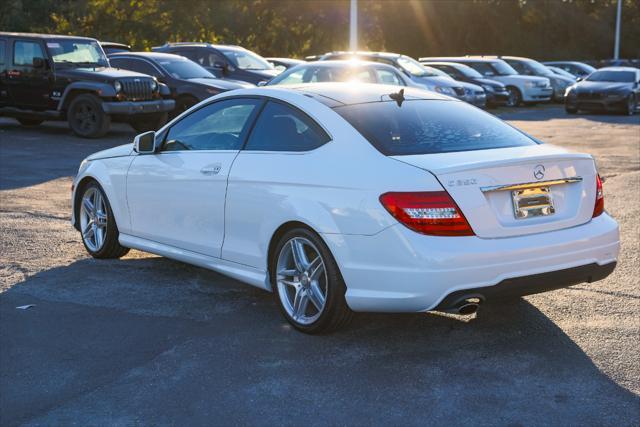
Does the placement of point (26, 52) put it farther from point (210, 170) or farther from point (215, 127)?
point (210, 170)

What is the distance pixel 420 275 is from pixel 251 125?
1.84 meters

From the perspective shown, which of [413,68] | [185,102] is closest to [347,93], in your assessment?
[185,102]

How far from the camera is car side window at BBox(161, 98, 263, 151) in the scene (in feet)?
20.9

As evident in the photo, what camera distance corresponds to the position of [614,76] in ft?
96.8

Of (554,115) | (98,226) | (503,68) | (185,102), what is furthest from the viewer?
(503,68)

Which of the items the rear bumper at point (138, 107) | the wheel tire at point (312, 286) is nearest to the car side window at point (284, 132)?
the wheel tire at point (312, 286)

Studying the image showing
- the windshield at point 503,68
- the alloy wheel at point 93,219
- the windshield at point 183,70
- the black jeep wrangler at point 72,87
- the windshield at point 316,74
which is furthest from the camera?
the windshield at point 503,68

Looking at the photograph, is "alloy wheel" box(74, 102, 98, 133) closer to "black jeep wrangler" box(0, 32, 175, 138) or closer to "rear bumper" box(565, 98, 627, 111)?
"black jeep wrangler" box(0, 32, 175, 138)

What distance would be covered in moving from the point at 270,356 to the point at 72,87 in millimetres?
14050

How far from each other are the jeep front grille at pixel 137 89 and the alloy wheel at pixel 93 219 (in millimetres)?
10525

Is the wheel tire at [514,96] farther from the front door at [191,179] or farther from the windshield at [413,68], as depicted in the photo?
the front door at [191,179]

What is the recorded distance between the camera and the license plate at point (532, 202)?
5.23m

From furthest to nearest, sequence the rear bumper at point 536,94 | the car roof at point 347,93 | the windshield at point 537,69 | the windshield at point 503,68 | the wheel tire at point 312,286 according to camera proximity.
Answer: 1. the windshield at point 537,69
2. the windshield at point 503,68
3. the rear bumper at point 536,94
4. the car roof at point 347,93
5. the wheel tire at point 312,286

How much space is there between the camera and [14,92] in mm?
18875
